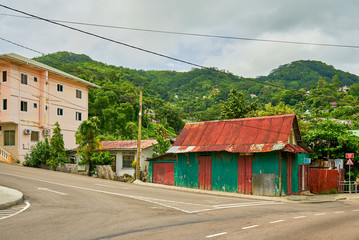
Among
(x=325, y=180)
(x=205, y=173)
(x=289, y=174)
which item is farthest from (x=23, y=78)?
(x=325, y=180)

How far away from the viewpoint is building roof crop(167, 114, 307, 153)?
2552 centimetres

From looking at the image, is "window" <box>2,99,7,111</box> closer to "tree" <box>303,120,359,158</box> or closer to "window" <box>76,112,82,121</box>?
"window" <box>76,112,82,121</box>

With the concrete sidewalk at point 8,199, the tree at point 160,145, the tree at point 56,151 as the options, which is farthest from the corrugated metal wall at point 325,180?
the tree at point 56,151

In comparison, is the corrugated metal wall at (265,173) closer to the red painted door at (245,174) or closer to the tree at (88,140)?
the red painted door at (245,174)

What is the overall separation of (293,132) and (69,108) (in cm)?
2894

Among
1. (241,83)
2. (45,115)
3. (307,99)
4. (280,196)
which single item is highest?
(241,83)

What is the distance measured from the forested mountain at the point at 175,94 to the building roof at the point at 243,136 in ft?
10.9

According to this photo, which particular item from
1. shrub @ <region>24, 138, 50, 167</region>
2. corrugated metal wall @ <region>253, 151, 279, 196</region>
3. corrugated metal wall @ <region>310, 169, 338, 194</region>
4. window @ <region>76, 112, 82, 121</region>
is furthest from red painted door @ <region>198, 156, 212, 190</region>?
window @ <region>76, 112, 82, 121</region>

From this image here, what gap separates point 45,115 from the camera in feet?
136

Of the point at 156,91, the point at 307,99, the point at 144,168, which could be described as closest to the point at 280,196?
the point at 144,168

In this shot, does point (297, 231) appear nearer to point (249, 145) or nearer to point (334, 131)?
point (249, 145)

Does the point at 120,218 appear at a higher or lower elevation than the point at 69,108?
lower

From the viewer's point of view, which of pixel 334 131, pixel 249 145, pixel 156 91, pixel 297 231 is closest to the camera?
pixel 297 231

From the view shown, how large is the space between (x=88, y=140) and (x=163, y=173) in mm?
8332
